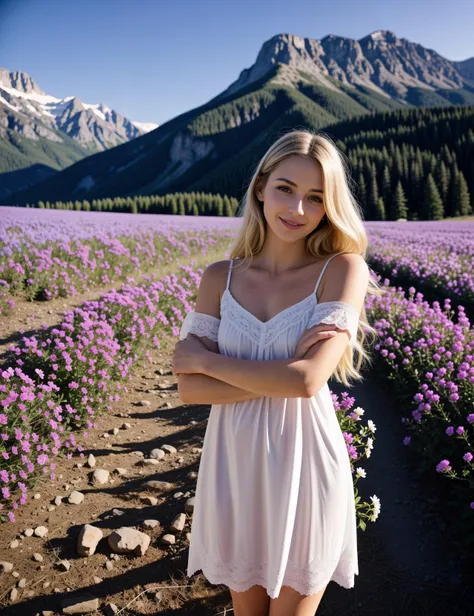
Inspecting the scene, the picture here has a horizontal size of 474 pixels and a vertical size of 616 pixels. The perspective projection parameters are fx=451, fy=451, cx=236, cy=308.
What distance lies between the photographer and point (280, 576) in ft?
5.69

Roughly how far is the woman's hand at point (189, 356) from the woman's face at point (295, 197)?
613 millimetres

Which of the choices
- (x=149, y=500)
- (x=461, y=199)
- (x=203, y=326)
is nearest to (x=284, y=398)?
(x=203, y=326)

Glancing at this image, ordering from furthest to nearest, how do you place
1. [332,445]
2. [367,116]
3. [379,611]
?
[367,116] < [379,611] < [332,445]

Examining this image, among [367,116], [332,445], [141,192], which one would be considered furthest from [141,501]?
[141,192]

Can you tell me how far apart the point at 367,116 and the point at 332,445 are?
13952 centimetres

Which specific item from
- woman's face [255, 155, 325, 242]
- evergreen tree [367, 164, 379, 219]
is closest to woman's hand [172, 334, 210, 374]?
woman's face [255, 155, 325, 242]

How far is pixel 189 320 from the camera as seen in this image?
7.15ft

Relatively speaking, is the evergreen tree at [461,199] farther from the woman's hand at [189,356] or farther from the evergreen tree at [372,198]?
the woman's hand at [189,356]

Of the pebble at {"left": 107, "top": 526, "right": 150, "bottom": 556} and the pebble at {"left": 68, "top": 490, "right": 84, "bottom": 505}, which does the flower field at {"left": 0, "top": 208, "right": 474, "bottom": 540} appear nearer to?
the pebble at {"left": 68, "top": 490, "right": 84, "bottom": 505}

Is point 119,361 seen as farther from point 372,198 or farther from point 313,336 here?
point 372,198

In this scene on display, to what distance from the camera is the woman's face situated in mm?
1931

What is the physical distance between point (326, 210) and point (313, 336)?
58 centimetres

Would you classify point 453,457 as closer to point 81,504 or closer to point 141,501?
point 141,501

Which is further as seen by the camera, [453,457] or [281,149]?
[453,457]
